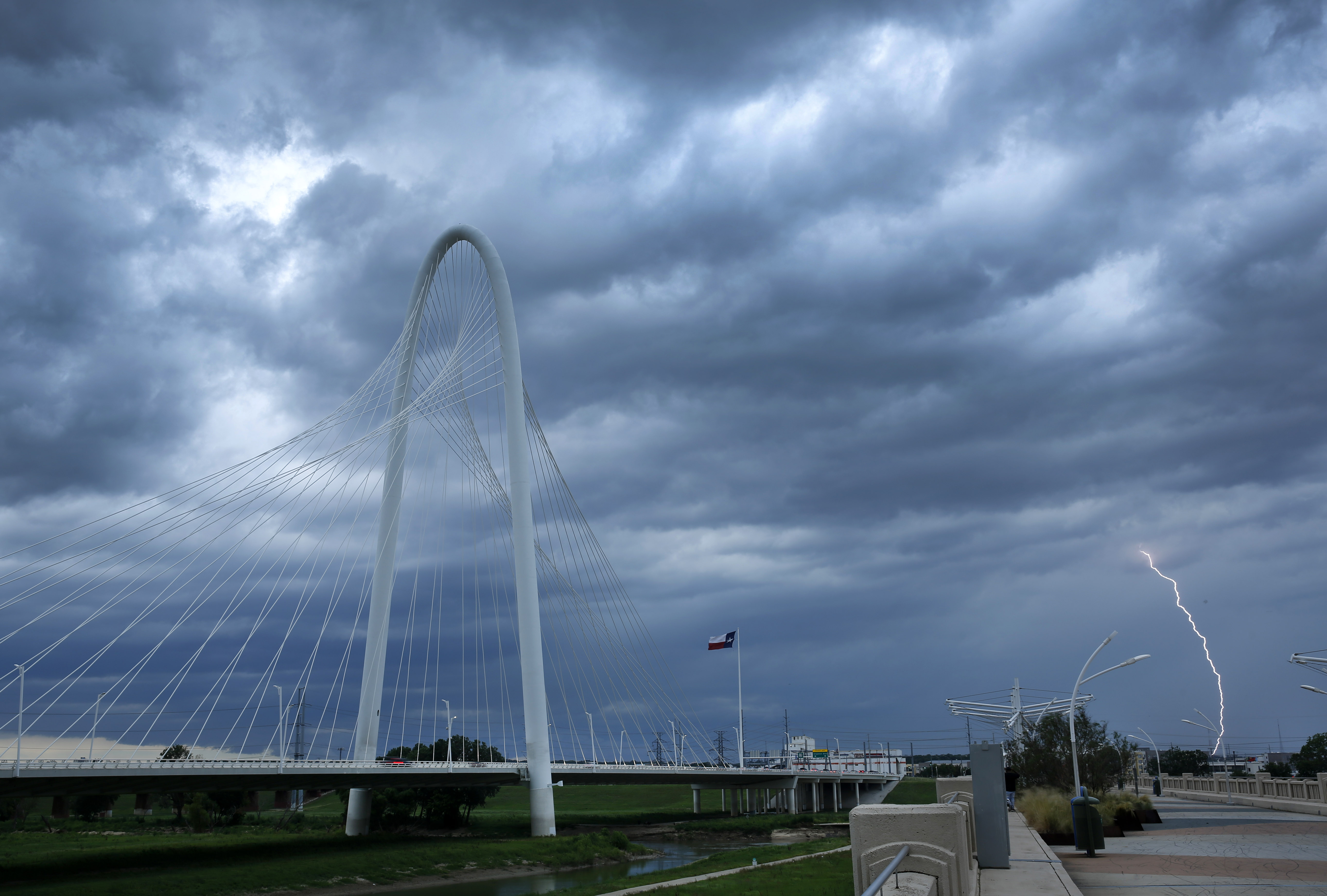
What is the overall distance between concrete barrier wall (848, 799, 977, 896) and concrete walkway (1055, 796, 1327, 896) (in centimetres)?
734

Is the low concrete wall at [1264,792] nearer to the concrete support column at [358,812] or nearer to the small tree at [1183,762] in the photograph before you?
the concrete support column at [358,812]

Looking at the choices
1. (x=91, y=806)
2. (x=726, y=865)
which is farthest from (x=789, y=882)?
(x=91, y=806)

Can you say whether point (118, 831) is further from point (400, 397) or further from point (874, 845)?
point (874, 845)

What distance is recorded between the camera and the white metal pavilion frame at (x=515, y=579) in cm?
4550

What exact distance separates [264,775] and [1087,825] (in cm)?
3070

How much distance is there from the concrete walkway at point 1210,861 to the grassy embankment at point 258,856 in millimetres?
7935

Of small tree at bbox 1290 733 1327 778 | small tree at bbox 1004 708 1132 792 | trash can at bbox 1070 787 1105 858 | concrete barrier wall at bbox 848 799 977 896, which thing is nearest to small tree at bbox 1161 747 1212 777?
small tree at bbox 1290 733 1327 778

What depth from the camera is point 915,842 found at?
26.2ft

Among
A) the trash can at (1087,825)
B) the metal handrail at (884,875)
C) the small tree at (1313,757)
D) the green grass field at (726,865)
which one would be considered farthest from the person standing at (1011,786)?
the small tree at (1313,757)

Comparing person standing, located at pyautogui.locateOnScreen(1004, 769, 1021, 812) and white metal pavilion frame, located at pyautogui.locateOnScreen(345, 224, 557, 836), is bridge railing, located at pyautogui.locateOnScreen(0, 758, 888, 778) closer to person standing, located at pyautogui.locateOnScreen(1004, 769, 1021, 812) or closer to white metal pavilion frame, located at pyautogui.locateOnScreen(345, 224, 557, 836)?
white metal pavilion frame, located at pyautogui.locateOnScreen(345, 224, 557, 836)

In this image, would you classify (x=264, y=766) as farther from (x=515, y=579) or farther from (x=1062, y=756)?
(x=1062, y=756)

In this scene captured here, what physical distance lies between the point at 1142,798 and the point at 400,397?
1589 inches

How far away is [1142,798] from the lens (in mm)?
33531

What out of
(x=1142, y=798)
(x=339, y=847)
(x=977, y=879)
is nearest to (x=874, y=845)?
(x=977, y=879)
